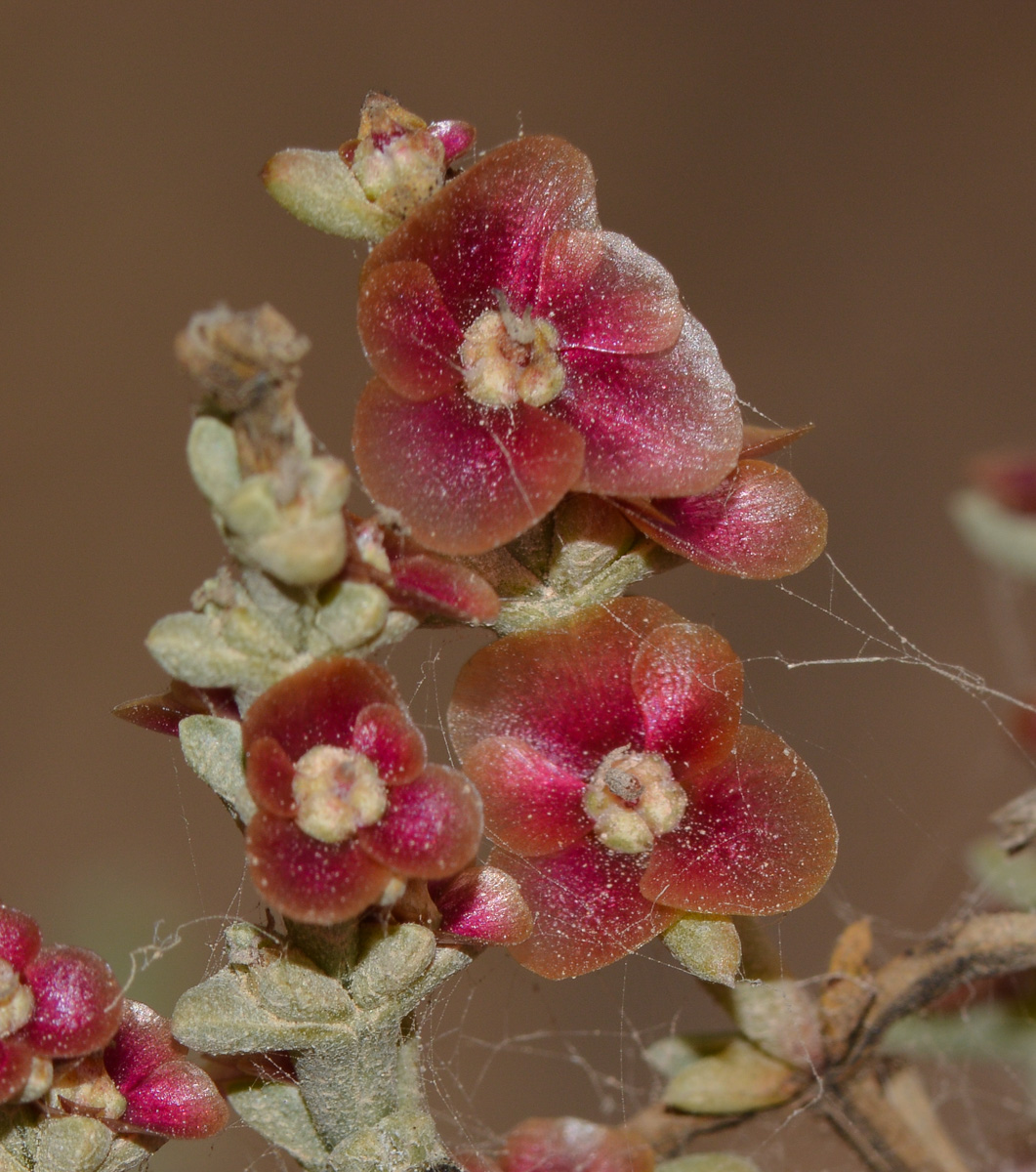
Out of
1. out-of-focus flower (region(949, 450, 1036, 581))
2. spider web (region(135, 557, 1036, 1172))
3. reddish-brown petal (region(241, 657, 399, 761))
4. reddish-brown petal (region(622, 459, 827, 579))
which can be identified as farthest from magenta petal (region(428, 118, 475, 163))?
spider web (region(135, 557, 1036, 1172))

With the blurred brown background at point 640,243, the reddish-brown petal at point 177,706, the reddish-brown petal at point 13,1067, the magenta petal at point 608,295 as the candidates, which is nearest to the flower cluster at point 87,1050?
the reddish-brown petal at point 13,1067

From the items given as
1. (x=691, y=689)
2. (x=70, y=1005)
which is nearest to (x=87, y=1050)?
(x=70, y=1005)

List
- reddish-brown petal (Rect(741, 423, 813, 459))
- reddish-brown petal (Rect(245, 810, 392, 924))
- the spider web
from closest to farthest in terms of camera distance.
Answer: reddish-brown petal (Rect(245, 810, 392, 924)) → reddish-brown petal (Rect(741, 423, 813, 459)) → the spider web

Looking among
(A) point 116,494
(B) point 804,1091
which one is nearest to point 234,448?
(B) point 804,1091

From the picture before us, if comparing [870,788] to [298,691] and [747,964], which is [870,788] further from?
[298,691]

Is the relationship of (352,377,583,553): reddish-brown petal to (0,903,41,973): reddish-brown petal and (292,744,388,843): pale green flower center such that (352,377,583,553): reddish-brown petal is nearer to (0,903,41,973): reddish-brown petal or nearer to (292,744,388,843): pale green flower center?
(292,744,388,843): pale green flower center

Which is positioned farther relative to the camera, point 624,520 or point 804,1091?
point 804,1091
